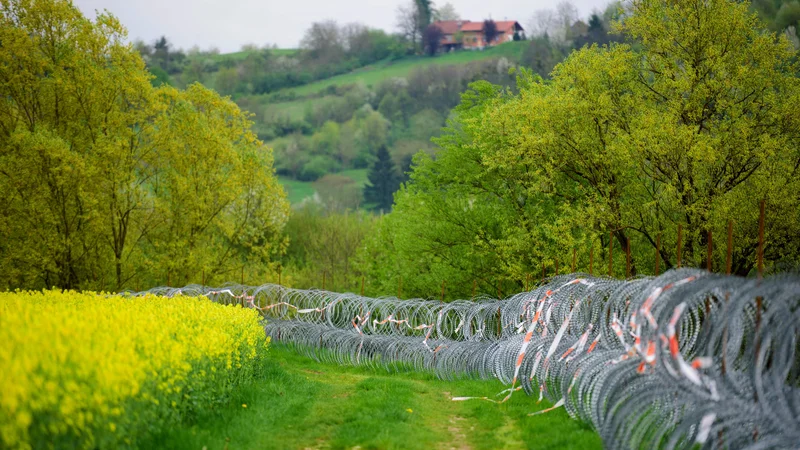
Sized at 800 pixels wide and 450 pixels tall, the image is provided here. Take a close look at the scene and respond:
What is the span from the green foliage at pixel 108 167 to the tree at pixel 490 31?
107679 millimetres

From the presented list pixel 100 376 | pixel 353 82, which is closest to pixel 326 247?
pixel 100 376

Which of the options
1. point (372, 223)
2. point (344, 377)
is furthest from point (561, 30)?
point (344, 377)

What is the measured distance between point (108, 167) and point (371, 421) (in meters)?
26.2

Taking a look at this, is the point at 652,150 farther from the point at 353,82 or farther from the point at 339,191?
the point at 353,82

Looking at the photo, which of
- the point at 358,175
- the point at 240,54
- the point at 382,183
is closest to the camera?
the point at 382,183

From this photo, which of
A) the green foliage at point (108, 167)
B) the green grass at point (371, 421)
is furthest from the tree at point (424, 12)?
the green grass at point (371, 421)

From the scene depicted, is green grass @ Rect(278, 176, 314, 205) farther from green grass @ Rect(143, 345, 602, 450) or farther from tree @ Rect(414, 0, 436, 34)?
green grass @ Rect(143, 345, 602, 450)

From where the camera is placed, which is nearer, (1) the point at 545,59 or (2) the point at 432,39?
(1) the point at 545,59

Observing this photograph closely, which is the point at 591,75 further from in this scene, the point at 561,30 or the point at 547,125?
the point at 561,30

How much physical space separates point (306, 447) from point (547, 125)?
65.1 ft

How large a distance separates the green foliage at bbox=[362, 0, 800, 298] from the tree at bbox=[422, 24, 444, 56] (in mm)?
113014

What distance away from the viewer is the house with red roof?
139m

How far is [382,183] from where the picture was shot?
90312mm

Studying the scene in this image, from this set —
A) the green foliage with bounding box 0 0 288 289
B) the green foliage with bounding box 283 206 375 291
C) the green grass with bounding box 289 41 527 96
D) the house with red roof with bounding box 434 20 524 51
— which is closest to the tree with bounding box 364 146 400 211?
the green foliage with bounding box 283 206 375 291
